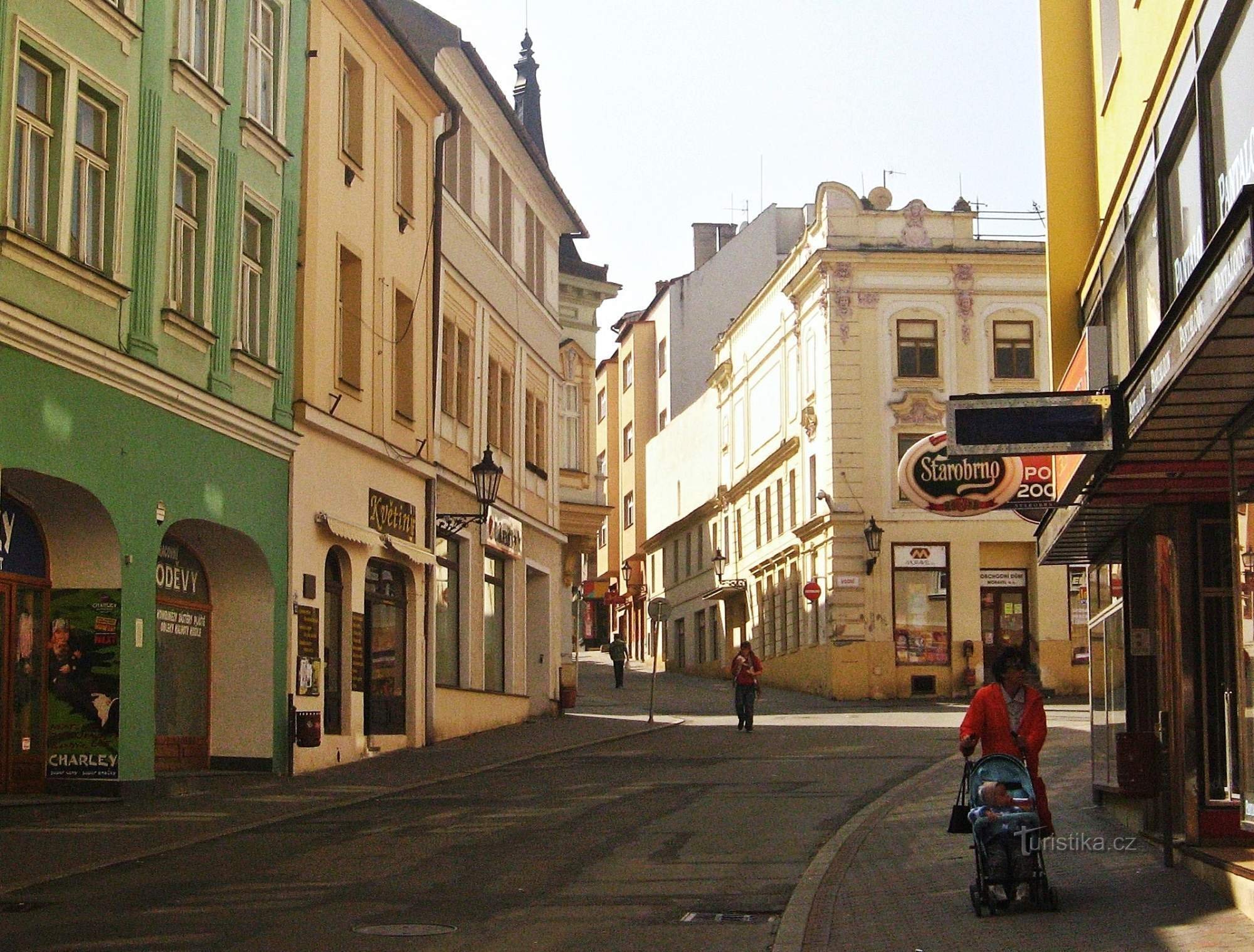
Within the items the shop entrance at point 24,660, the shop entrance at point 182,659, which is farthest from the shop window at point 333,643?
the shop entrance at point 24,660

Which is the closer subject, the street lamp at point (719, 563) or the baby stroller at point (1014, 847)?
the baby stroller at point (1014, 847)

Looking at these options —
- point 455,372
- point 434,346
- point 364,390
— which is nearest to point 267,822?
point 364,390

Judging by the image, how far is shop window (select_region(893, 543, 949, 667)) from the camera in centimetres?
4897

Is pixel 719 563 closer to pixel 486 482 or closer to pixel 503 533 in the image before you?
pixel 503 533

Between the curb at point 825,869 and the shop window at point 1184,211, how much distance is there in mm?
4464

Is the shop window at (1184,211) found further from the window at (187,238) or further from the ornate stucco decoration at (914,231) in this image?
the ornate stucco decoration at (914,231)

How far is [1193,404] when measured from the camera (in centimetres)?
1021

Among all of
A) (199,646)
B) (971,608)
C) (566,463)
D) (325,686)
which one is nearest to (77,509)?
(199,646)

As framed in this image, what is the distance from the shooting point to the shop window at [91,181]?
17.2m

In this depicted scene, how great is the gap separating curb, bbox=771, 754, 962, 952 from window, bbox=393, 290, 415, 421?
1014cm

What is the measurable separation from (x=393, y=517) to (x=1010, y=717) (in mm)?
15724

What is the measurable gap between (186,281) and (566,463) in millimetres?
21450

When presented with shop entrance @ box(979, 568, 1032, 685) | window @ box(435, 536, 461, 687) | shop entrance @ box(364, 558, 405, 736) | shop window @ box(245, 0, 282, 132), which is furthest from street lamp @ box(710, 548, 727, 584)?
shop window @ box(245, 0, 282, 132)

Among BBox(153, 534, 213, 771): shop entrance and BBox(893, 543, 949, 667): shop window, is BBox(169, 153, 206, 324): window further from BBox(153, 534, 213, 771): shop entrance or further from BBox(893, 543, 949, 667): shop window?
BBox(893, 543, 949, 667): shop window
